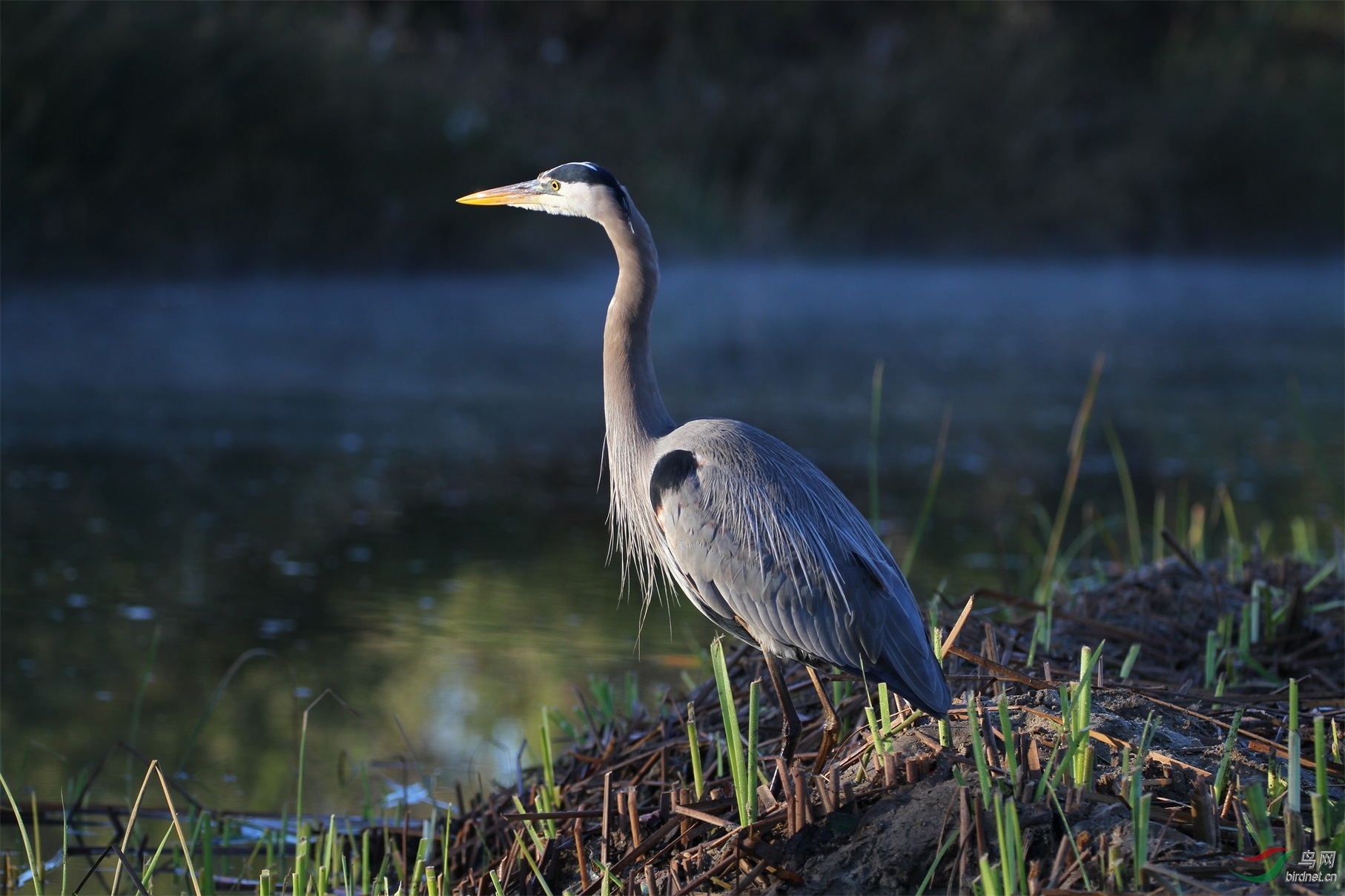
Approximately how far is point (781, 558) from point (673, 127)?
14.7 meters

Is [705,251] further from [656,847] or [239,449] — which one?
[656,847]

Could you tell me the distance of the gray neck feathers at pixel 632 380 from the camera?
2943 mm

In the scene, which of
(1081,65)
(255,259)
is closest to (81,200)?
(255,259)

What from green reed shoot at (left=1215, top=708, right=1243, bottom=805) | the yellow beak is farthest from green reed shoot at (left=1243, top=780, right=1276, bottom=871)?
the yellow beak

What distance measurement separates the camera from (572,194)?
308cm

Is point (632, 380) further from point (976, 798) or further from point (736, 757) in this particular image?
point (976, 798)

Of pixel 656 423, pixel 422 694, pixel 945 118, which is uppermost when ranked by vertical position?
pixel 945 118

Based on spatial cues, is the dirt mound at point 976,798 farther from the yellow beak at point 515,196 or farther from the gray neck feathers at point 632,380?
the yellow beak at point 515,196

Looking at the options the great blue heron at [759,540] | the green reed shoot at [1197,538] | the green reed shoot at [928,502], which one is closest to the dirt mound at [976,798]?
the great blue heron at [759,540]

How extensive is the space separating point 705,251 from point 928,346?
18.1ft

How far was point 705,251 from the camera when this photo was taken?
52.2ft

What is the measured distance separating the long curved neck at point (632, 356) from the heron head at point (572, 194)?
35 mm

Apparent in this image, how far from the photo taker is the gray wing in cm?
249

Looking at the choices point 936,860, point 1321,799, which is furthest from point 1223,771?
point 936,860
